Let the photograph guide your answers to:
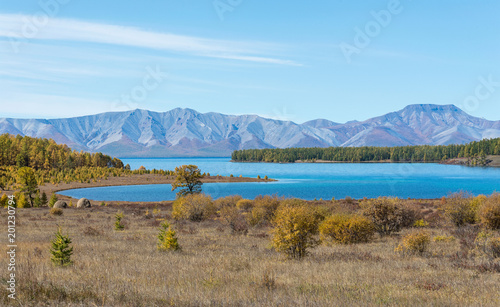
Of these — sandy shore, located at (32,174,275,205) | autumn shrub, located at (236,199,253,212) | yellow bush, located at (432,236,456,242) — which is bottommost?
sandy shore, located at (32,174,275,205)

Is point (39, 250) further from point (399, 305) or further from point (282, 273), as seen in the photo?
point (399, 305)

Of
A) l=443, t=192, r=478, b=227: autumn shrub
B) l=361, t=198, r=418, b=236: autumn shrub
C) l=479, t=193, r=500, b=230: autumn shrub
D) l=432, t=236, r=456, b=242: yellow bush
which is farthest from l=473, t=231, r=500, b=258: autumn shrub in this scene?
l=443, t=192, r=478, b=227: autumn shrub

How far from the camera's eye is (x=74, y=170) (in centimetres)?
14300

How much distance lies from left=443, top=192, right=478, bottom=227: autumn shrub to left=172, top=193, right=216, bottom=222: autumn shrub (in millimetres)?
21191

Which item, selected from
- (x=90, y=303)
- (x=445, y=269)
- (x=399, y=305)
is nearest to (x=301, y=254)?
(x=445, y=269)

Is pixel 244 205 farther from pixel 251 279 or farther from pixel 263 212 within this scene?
pixel 251 279

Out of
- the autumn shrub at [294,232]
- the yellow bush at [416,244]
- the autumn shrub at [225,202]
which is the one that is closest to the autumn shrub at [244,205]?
the autumn shrub at [225,202]

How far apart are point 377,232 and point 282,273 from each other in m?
15.8

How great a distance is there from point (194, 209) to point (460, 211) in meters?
23.0

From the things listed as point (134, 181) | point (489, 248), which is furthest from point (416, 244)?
point (134, 181)

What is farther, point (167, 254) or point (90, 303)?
point (167, 254)

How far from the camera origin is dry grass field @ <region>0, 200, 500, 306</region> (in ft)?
26.3

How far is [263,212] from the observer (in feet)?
106

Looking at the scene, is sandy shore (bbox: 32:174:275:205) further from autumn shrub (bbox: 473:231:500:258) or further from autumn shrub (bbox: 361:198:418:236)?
autumn shrub (bbox: 473:231:500:258)
